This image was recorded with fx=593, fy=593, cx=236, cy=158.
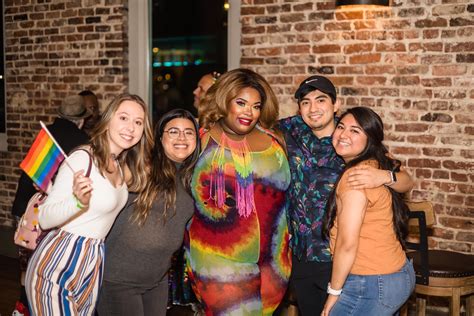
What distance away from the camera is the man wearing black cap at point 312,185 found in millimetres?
2793

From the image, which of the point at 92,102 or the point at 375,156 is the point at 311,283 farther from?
the point at 92,102

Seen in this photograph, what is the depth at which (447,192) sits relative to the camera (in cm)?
402

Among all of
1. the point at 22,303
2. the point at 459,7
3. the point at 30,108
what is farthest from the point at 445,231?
the point at 30,108

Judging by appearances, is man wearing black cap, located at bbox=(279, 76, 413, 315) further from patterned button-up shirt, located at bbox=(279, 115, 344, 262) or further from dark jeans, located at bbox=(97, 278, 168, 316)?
dark jeans, located at bbox=(97, 278, 168, 316)

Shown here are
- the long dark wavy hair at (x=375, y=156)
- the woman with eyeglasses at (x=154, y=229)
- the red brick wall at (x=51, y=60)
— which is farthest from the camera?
the red brick wall at (x=51, y=60)

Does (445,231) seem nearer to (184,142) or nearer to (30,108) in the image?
(184,142)

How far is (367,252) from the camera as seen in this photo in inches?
96.2

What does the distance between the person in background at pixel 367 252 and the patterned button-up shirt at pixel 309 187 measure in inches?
10.0

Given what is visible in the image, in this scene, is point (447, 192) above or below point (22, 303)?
above

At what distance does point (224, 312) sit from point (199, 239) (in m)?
0.37

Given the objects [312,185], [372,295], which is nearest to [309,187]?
[312,185]

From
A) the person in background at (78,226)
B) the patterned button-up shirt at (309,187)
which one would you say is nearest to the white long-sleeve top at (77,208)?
the person in background at (78,226)

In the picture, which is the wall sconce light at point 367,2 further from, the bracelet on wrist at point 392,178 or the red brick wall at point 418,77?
the bracelet on wrist at point 392,178

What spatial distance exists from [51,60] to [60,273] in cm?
383
